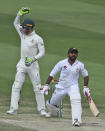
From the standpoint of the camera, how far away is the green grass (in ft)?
57.4

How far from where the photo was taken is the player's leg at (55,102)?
1207 centimetres

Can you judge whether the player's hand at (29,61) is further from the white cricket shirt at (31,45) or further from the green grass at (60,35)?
the green grass at (60,35)

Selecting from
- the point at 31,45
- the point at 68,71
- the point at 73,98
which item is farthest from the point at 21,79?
the point at 73,98

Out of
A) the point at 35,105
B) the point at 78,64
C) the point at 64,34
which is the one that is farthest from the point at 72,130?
the point at 64,34

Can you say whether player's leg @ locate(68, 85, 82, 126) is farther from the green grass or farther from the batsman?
the green grass

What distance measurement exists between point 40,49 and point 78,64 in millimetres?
1161

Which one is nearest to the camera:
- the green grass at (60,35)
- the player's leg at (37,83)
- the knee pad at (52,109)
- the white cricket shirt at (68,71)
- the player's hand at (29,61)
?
the white cricket shirt at (68,71)

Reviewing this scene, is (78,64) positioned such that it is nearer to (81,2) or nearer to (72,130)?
(72,130)

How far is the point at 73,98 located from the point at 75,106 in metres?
0.17

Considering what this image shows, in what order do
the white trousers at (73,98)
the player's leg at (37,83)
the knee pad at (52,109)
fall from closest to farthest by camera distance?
the white trousers at (73,98) → the knee pad at (52,109) → the player's leg at (37,83)

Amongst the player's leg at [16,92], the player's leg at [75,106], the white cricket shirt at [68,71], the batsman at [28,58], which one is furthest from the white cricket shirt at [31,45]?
the player's leg at [75,106]

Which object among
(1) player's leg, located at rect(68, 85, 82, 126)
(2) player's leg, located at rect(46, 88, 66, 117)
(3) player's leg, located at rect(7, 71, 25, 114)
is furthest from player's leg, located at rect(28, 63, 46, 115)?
(1) player's leg, located at rect(68, 85, 82, 126)

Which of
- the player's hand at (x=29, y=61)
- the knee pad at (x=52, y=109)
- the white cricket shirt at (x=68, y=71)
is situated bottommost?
the knee pad at (x=52, y=109)

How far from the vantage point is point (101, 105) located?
14516 millimetres
